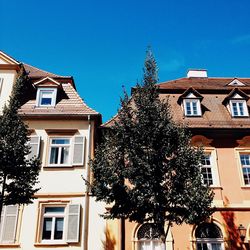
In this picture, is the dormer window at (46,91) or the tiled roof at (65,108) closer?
the tiled roof at (65,108)

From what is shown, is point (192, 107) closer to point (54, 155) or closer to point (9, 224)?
point (54, 155)

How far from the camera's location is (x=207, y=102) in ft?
60.2

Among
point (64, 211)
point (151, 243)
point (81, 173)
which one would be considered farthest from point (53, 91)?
point (151, 243)

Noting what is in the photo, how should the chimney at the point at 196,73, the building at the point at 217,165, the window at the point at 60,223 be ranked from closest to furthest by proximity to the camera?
the window at the point at 60,223 → the building at the point at 217,165 → the chimney at the point at 196,73

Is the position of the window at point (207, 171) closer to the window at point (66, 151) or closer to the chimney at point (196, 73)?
the window at point (66, 151)

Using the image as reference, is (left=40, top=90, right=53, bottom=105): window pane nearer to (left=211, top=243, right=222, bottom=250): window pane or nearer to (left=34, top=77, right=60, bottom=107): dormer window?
(left=34, top=77, right=60, bottom=107): dormer window

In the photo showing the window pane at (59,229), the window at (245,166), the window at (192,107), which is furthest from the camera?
the window at (192,107)

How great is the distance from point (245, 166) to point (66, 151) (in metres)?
8.77

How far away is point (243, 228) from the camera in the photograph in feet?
46.0

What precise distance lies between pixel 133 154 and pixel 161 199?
67.9 inches

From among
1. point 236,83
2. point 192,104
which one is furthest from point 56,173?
point 236,83

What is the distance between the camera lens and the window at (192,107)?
1744cm

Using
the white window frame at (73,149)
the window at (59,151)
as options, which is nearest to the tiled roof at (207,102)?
the white window frame at (73,149)

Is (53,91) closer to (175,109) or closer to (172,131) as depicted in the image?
(175,109)
